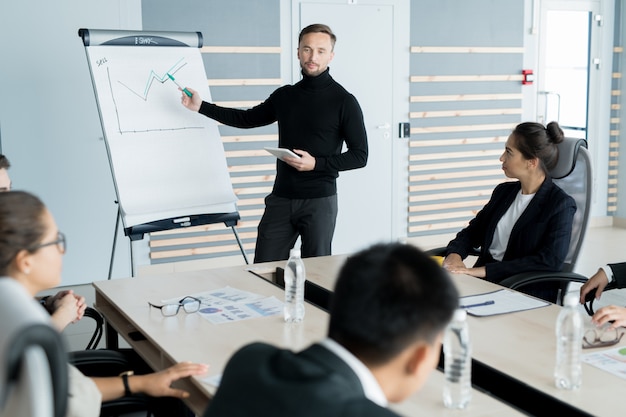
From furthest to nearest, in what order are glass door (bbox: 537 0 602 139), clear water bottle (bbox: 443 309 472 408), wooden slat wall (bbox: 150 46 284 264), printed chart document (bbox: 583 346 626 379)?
1. glass door (bbox: 537 0 602 139)
2. wooden slat wall (bbox: 150 46 284 264)
3. printed chart document (bbox: 583 346 626 379)
4. clear water bottle (bbox: 443 309 472 408)

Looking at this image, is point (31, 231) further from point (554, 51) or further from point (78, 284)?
point (554, 51)

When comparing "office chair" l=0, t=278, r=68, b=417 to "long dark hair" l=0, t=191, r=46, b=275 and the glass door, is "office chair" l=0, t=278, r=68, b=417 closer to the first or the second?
"long dark hair" l=0, t=191, r=46, b=275

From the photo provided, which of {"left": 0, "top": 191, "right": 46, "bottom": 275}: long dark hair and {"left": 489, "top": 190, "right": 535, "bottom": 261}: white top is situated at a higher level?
{"left": 0, "top": 191, "right": 46, "bottom": 275}: long dark hair

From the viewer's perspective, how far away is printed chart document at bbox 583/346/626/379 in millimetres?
2104

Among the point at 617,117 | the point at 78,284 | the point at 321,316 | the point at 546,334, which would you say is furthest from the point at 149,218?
the point at 617,117

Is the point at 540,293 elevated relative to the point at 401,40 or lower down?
lower down

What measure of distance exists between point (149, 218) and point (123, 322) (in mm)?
1609

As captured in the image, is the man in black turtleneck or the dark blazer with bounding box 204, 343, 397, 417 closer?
the dark blazer with bounding box 204, 343, 397, 417

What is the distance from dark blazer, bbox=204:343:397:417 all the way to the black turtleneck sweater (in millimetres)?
2781

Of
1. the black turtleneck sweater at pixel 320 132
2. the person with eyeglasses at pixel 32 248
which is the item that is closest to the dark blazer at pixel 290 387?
the person with eyeglasses at pixel 32 248

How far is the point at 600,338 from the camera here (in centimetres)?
235

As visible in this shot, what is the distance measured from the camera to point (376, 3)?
6.54m

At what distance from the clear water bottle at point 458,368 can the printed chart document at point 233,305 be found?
2.62 ft

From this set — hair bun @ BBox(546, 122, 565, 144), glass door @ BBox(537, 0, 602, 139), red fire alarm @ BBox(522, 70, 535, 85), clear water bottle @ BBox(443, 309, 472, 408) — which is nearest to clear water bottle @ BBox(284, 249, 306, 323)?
clear water bottle @ BBox(443, 309, 472, 408)
